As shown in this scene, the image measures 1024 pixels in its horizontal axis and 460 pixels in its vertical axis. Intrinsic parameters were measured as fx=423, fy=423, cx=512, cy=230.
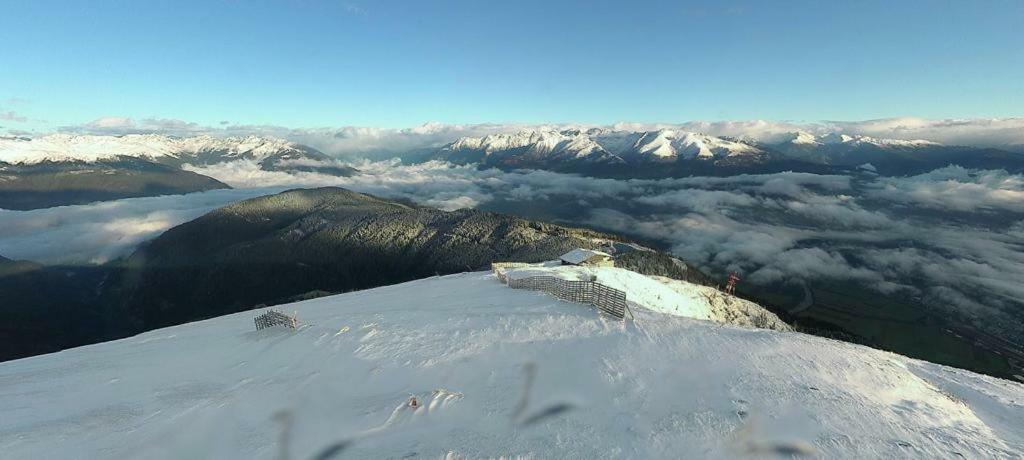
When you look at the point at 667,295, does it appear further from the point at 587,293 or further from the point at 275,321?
the point at 275,321

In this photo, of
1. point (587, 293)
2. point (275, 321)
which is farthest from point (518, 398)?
point (275, 321)

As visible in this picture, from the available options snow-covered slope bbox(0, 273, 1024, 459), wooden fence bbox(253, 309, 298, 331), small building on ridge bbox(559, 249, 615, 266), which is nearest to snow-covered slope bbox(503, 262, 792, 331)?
small building on ridge bbox(559, 249, 615, 266)

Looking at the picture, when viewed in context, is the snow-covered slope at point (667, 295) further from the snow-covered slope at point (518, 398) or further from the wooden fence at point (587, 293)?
the snow-covered slope at point (518, 398)

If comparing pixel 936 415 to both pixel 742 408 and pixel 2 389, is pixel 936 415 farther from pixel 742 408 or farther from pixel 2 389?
pixel 2 389

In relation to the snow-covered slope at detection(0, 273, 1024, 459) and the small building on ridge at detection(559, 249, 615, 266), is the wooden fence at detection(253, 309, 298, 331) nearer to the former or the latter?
the snow-covered slope at detection(0, 273, 1024, 459)

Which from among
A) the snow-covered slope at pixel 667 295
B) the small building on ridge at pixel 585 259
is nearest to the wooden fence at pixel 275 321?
the snow-covered slope at pixel 667 295

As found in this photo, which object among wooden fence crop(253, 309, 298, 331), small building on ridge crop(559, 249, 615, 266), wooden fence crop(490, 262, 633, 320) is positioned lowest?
small building on ridge crop(559, 249, 615, 266)
